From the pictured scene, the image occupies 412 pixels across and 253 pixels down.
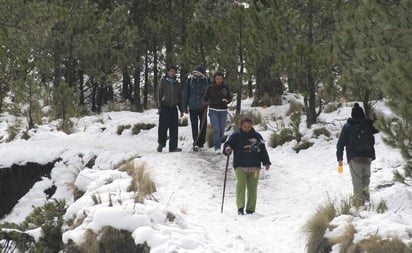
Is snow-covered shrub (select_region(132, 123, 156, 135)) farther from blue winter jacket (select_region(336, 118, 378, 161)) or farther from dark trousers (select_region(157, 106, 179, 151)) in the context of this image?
blue winter jacket (select_region(336, 118, 378, 161))

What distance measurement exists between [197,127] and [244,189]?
14.7 feet

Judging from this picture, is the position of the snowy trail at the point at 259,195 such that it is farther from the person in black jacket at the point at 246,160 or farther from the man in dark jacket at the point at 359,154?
the man in dark jacket at the point at 359,154

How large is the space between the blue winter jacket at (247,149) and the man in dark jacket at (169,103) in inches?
147

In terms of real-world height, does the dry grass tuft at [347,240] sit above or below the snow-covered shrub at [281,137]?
below

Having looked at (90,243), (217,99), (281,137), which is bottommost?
(90,243)

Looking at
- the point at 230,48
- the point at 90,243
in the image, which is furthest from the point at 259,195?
the point at 230,48

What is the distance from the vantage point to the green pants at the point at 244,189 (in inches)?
288

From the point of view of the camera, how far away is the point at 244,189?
7332 mm

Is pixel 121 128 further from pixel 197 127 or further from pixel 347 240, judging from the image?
pixel 347 240

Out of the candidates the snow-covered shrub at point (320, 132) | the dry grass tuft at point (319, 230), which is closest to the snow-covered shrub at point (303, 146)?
the snow-covered shrub at point (320, 132)

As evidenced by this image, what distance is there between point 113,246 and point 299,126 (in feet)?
23.2

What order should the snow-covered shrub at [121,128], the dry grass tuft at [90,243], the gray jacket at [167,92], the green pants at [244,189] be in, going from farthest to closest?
the snow-covered shrub at [121,128] → the gray jacket at [167,92] → the green pants at [244,189] → the dry grass tuft at [90,243]

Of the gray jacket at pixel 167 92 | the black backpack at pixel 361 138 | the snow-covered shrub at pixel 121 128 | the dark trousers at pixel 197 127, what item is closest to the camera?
the black backpack at pixel 361 138

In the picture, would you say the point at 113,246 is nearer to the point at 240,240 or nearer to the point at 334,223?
the point at 240,240
